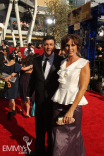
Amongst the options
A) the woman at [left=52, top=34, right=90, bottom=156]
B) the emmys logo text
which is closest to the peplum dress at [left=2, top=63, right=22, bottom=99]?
the emmys logo text

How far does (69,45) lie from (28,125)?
9.41ft

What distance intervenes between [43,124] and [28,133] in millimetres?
1182

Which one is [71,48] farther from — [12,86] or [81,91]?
[12,86]

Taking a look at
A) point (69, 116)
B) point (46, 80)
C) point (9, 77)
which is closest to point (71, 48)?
point (46, 80)

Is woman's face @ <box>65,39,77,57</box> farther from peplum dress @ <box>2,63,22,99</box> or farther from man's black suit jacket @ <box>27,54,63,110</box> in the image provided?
peplum dress @ <box>2,63,22,99</box>

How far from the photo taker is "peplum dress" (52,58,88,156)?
82.3 inches

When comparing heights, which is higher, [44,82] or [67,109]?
[44,82]

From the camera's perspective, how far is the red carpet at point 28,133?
10.7ft

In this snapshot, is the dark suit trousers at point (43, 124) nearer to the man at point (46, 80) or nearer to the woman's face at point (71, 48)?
the man at point (46, 80)

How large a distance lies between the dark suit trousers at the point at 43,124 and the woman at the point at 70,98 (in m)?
0.44

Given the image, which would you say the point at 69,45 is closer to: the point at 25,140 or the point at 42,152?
the point at 42,152

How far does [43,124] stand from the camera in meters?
2.90

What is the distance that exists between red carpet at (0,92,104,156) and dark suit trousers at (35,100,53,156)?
0.43 meters

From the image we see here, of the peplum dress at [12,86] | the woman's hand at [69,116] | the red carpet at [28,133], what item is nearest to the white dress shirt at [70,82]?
the woman's hand at [69,116]
